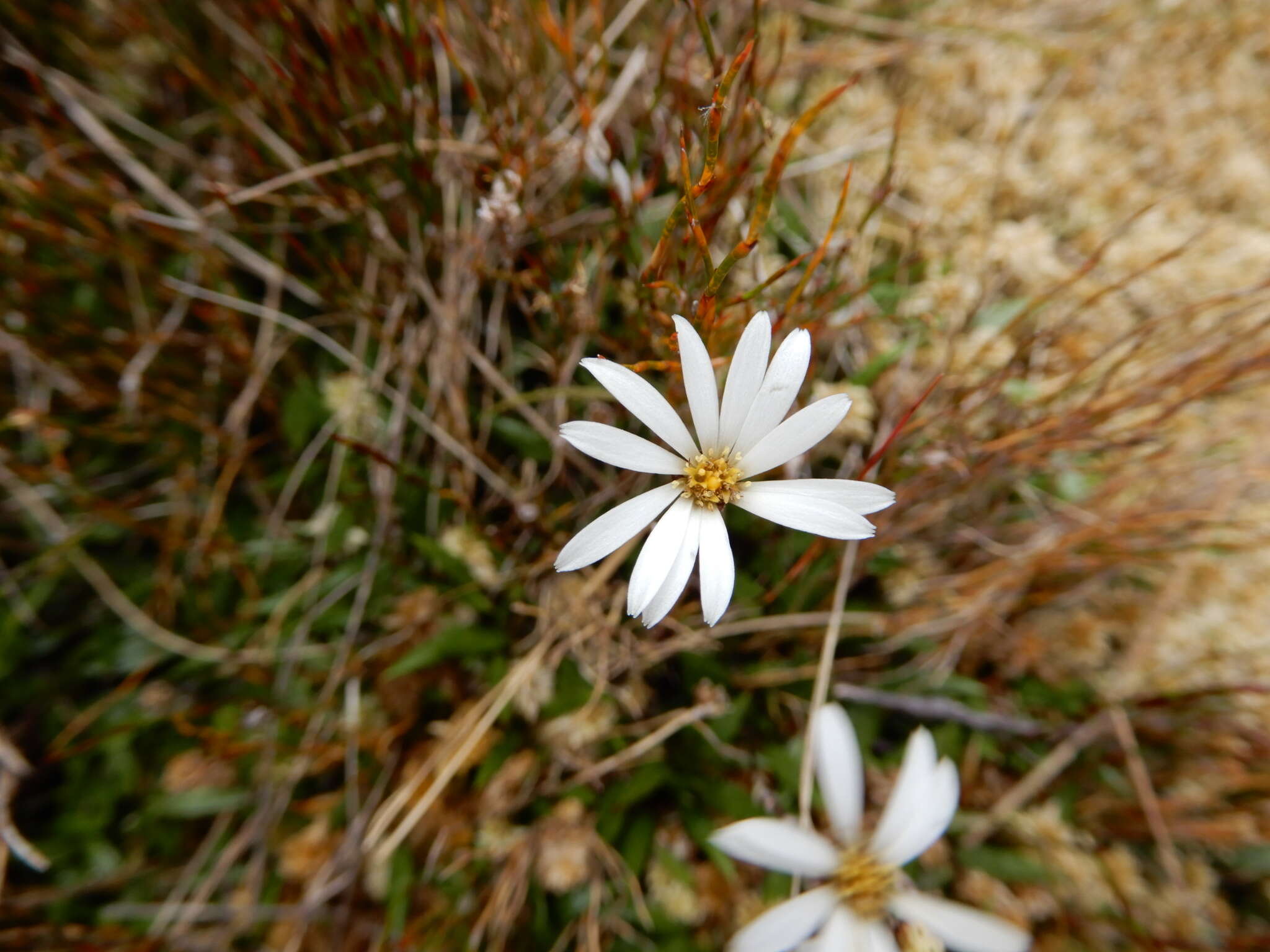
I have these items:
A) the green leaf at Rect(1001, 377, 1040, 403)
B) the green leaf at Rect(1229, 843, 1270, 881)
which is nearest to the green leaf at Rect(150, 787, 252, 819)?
the green leaf at Rect(1001, 377, 1040, 403)

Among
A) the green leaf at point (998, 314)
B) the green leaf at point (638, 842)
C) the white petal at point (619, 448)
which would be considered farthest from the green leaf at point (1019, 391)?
the green leaf at point (638, 842)

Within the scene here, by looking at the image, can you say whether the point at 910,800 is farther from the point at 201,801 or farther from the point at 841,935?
the point at 201,801

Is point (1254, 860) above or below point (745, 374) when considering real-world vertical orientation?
below

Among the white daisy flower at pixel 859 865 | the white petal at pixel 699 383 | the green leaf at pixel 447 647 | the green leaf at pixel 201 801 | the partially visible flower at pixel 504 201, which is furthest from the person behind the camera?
the green leaf at pixel 201 801

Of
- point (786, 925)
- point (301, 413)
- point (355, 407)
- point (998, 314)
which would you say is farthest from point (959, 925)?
point (301, 413)

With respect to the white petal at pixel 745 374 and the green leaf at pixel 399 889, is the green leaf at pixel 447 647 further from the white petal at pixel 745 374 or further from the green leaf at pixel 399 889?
the white petal at pixel 745 374

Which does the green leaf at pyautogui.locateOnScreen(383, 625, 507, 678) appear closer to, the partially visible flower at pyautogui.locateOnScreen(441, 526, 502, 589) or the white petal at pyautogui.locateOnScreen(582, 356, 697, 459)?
the partially visible flower at pyautogui.locateOnScreen(441, 526, 502, 589)
